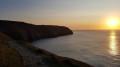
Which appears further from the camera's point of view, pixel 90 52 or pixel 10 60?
pixel 90 52

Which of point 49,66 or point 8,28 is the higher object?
point 8,28

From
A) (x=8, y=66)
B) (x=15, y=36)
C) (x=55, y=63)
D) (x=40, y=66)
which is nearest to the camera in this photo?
(x=8, y=66)

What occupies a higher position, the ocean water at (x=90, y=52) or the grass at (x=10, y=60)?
the grass at (x=10, y=60)

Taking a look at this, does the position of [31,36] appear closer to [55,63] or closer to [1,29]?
[1,29]

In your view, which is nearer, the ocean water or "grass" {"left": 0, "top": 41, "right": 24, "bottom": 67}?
"grass" {"left": 0, "top": 41, "right": 24, "bottom": 67}

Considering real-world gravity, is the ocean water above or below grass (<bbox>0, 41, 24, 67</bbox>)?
below

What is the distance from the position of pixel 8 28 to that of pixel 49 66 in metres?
68.9

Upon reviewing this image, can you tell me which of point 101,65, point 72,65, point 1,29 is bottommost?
point 101,65

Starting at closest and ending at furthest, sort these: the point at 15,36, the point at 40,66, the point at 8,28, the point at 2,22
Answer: the point at 40,66 < the point at 15,36 < the point at 8,28 < the point at 2,22

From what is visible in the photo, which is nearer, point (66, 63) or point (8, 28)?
point (66, 63)

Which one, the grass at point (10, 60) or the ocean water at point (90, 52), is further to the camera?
the ocean water at point (90, 52)

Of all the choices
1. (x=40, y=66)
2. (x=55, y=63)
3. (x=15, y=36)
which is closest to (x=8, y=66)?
(x=40, y=66)

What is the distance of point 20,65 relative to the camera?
53.1 ft

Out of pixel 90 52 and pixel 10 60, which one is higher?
pixel 10 60
